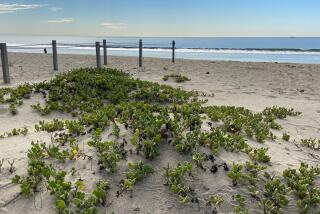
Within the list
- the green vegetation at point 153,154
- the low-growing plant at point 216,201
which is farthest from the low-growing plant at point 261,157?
the low-growing plant at point 216,201

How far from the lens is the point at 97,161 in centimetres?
436

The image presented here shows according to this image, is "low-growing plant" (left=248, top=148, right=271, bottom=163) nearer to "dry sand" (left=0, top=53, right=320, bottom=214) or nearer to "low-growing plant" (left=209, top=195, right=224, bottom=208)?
"dry sand" (left=0, top=53, right=320, bottom=214)

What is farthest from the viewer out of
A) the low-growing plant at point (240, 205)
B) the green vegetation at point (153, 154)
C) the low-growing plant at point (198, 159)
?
the low-growing plant at point (198, 159)

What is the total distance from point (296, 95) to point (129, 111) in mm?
8035

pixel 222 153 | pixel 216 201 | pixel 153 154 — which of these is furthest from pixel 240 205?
pixel 153 154

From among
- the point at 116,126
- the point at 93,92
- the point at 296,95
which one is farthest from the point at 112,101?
the point at 296,95

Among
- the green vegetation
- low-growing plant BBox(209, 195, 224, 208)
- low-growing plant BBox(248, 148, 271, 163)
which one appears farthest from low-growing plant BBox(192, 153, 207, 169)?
low-growing plant BBox(248, 148, 271, 163)

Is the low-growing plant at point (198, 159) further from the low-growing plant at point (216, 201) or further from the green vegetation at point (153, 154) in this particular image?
the low-growing plant at point (216, 201)

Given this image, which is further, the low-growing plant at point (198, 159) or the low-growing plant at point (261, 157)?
the low-growing plant at point (261, 157)

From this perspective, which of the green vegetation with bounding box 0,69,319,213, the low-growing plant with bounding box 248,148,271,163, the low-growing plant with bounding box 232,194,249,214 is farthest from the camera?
the low-growing plant with bounding box 248,148,271,163

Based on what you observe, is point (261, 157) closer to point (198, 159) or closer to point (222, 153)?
point (222, 153)

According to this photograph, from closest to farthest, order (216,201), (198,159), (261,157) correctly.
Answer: (216,201), (198,159), (261,157)

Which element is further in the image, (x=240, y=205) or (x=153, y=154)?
(x=153, y=154)

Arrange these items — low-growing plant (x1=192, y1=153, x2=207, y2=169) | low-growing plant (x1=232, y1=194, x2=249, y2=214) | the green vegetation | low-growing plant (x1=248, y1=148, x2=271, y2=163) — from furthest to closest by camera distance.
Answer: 1. low-growing plant (x1=248, y1=148, x2=271, y2=163)
2. low-growing plant (x1=192, y1=153, x2=207, y2=169)
3. the green vegetation
4. low-growing plant (x1=232, y1=194, x2=249, y2=214)
